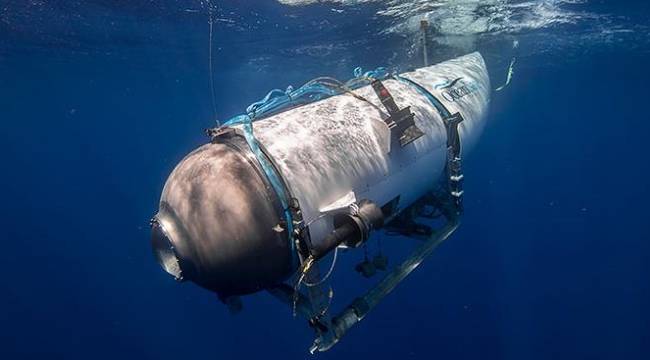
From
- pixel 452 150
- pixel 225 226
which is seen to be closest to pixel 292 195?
pixel 225 226

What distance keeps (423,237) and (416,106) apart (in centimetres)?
188

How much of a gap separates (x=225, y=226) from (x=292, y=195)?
24.1 inches

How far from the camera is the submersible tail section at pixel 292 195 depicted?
3.37 metres

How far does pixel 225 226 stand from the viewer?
3330 millimetres

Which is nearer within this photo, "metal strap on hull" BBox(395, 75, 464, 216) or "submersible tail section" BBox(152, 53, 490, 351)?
"submersible tail section" BBox(152, 53, 490, 351)

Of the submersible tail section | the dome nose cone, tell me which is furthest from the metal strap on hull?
the dome nose cone

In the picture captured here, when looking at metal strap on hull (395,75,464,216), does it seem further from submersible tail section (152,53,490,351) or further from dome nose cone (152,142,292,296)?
dome nose cone (152,142,292,296)

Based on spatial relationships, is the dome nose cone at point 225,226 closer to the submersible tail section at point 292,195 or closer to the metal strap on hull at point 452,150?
the submersible tail section at point 292,195

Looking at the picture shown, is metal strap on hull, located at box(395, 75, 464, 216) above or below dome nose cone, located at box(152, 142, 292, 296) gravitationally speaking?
below

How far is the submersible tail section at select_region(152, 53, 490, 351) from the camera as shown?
11.1 ft

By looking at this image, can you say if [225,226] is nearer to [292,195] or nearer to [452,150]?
[292,195]

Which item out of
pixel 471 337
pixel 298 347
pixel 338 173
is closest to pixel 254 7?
pixel 338 173

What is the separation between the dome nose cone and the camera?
3.34m

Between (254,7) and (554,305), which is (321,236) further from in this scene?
(554,305)
